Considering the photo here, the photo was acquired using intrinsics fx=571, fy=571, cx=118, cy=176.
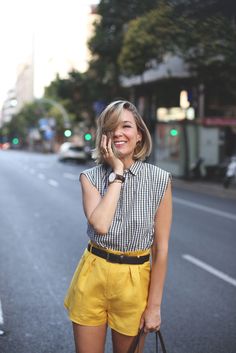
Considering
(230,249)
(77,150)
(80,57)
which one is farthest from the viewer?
(80,57)

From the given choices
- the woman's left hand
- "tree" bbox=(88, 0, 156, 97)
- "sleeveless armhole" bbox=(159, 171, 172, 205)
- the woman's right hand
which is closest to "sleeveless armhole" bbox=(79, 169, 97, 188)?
the woman's right hand

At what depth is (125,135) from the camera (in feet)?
9.24

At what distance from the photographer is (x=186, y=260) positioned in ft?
26.8

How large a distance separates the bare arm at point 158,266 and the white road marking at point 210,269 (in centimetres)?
427

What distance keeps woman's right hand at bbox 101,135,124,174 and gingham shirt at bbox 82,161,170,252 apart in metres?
0.09

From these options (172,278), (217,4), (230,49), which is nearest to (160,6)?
(217,4)

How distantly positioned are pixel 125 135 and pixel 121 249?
56cm

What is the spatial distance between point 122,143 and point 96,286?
708 millimetres

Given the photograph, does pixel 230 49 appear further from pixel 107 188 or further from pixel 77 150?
pixel 77 150

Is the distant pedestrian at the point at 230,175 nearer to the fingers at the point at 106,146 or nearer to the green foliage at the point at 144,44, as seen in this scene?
the green foliage at the point at 144,44

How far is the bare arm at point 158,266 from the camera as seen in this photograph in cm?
277

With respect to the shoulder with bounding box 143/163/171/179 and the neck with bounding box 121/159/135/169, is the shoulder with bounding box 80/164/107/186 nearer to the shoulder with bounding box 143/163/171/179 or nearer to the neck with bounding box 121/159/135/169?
the neck with bounding box 121/159/135/169

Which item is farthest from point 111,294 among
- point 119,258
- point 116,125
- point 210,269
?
point 210,269

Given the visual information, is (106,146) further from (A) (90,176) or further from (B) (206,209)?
(B) (206,209)
